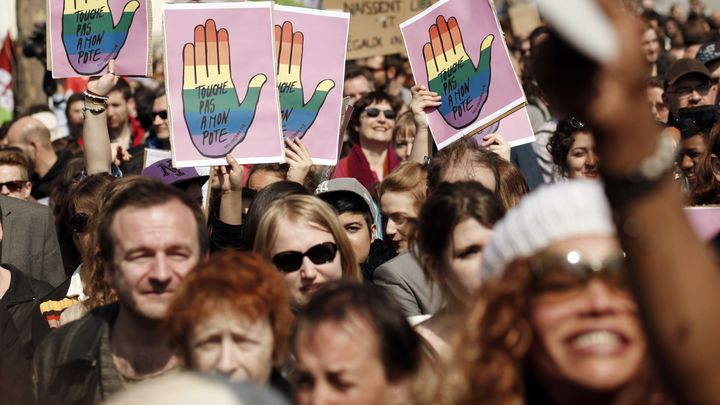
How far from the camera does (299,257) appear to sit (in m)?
4.92

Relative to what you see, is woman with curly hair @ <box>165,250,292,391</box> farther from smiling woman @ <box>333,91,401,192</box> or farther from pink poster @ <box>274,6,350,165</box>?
smiling woman @ <box>333,91,401,192</box>

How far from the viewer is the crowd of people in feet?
6.27

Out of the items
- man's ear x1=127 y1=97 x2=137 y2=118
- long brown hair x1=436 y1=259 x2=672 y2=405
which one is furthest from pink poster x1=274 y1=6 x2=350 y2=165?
long brown hair x1=436 y1=259 x2=672 y2=405

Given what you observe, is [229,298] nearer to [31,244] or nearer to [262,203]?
[262,203]

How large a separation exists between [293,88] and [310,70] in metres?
0.15

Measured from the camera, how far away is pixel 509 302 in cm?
244

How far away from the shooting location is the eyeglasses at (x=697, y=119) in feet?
23.6

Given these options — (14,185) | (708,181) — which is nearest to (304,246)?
(708,181)

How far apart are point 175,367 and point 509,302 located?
1.69 meters

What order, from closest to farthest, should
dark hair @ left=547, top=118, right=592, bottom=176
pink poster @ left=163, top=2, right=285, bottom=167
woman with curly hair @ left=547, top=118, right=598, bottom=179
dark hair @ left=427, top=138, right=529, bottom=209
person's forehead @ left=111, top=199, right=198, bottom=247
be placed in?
person's forehead @ left=111, top=199, right=198, bottom=247 < dark hair @ left=427, top=138, right=529, bottom=209 < pink poster @ left=163, top=2, right=285, bottom=167 < woman with curly hair @ left=547, top=118, right=598, bottom=179 < dark hair @ left=547, top=118, right=592, bottom=176

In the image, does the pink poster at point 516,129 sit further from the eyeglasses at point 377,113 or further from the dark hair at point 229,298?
the dark hair at point 229,298

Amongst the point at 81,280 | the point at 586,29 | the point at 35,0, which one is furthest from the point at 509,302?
the point at 35,0

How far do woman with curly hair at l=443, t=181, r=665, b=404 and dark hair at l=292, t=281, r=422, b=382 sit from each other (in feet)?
1.64

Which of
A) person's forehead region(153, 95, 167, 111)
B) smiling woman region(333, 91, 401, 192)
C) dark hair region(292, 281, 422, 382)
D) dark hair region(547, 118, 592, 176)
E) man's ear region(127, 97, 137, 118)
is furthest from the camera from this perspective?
man's ear region(127, 97, 137, 118)
